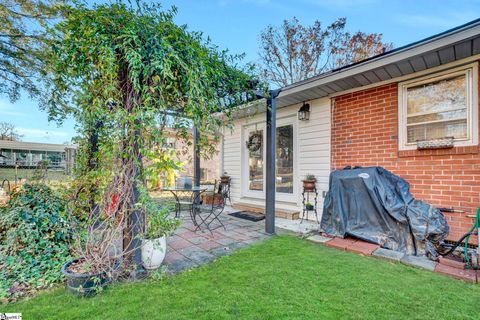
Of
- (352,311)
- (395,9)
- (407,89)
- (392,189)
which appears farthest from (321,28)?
(352,311)

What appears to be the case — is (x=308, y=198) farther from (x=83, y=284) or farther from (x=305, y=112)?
(x=83, y=284)

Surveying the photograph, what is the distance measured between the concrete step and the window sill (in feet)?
7.24

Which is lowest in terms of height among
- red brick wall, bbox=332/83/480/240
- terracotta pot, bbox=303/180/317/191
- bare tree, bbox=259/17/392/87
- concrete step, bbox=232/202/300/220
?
concrete step, bbox=232/202/300/220

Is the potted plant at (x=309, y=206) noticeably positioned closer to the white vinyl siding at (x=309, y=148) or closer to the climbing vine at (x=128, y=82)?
the white vinyl siding at (x=309, y=148)

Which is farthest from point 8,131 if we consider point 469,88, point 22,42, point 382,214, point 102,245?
point 469,88

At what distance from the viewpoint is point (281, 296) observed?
2.02m

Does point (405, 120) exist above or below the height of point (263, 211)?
→ above

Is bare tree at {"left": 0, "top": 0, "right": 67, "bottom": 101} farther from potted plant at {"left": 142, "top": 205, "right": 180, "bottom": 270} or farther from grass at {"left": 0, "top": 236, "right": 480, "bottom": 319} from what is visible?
grass at {"left": 0, "top": 236, "right": 480, "bottom": 319}

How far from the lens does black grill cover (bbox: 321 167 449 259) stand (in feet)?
9.75

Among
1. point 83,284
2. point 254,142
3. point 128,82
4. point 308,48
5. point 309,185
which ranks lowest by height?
point 83,284

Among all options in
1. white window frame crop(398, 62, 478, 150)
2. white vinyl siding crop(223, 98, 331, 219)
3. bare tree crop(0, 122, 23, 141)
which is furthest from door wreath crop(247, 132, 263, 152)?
bare tree crop(0, 122, 23, 141)

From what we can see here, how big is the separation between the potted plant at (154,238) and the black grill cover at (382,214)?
258 cm

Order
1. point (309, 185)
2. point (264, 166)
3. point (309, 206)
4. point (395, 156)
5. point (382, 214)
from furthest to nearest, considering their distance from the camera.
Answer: point (264, 166)
point (309, 206)
point (309, 185)
point (395, 156)
point (382, 214)

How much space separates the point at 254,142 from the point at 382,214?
3454 mm
